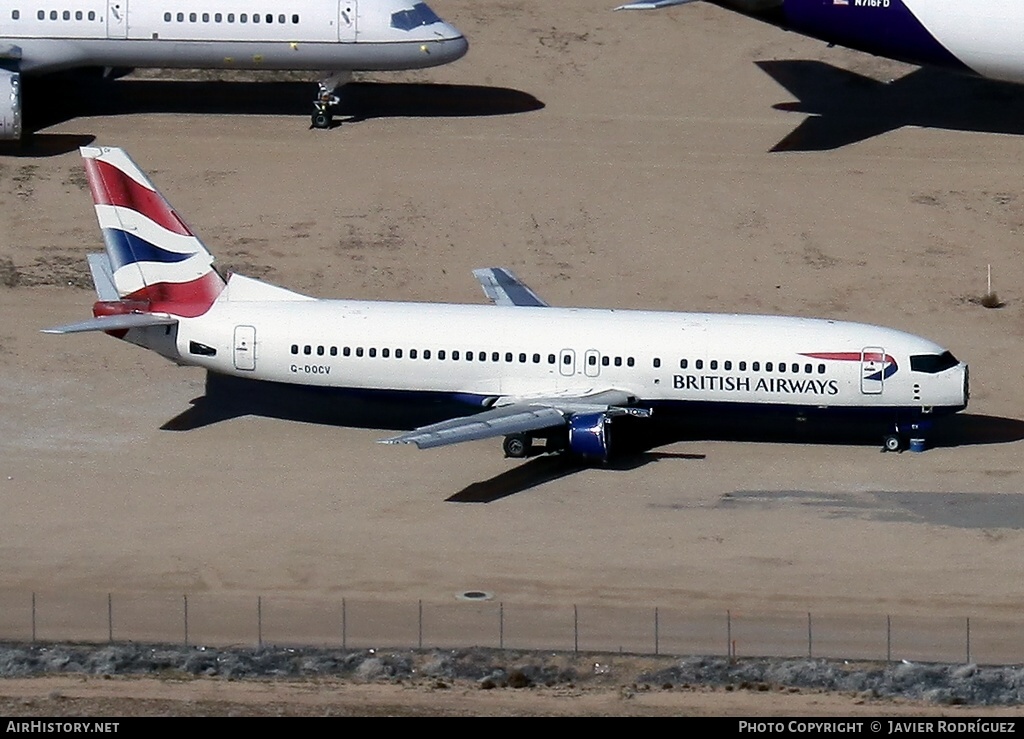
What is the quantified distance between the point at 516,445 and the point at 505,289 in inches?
314

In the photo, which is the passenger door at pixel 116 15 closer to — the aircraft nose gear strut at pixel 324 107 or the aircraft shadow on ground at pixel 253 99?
the aircraft shadow on ground at pixel 253 99

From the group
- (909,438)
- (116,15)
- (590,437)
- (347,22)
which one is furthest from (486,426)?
(116,15)

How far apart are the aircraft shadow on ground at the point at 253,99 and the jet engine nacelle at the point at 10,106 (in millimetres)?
4691

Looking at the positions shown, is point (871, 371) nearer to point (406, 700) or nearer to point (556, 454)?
point (556, 454)

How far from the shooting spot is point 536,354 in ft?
192

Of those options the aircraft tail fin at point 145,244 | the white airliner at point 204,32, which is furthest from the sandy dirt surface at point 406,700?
the white airliner at point 204,32

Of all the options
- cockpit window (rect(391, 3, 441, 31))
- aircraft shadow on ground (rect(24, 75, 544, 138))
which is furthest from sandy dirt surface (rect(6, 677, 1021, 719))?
aircraft shadow on ground (rect(24, 75, 544, 138))

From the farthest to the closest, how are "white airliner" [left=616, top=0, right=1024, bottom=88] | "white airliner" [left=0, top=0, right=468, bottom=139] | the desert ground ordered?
1. "white airliner" [left=0, top=0, right=468, bottom=139]
2. "white airliner" [left=616, top=0, right=1024, bottom=88]
3. the desert ground

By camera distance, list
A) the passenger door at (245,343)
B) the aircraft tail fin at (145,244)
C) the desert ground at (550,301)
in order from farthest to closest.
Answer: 1. the aircraft tail fin at (145,244)
2. the passenger door at (245,343)
3. the desert ground at (550,301)

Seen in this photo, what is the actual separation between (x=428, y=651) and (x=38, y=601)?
9.64m

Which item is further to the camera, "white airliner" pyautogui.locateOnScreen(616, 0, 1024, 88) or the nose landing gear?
"white airliner" pyautogui.locateOnScreen(616, 0, 1024, 88)

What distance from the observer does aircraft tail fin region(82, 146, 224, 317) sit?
59.7m

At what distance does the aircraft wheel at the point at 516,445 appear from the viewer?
57750 mm

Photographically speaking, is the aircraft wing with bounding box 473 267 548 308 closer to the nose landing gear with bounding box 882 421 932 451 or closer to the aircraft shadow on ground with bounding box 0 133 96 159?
the nose landing gear with bounding box 882 421 932 451
